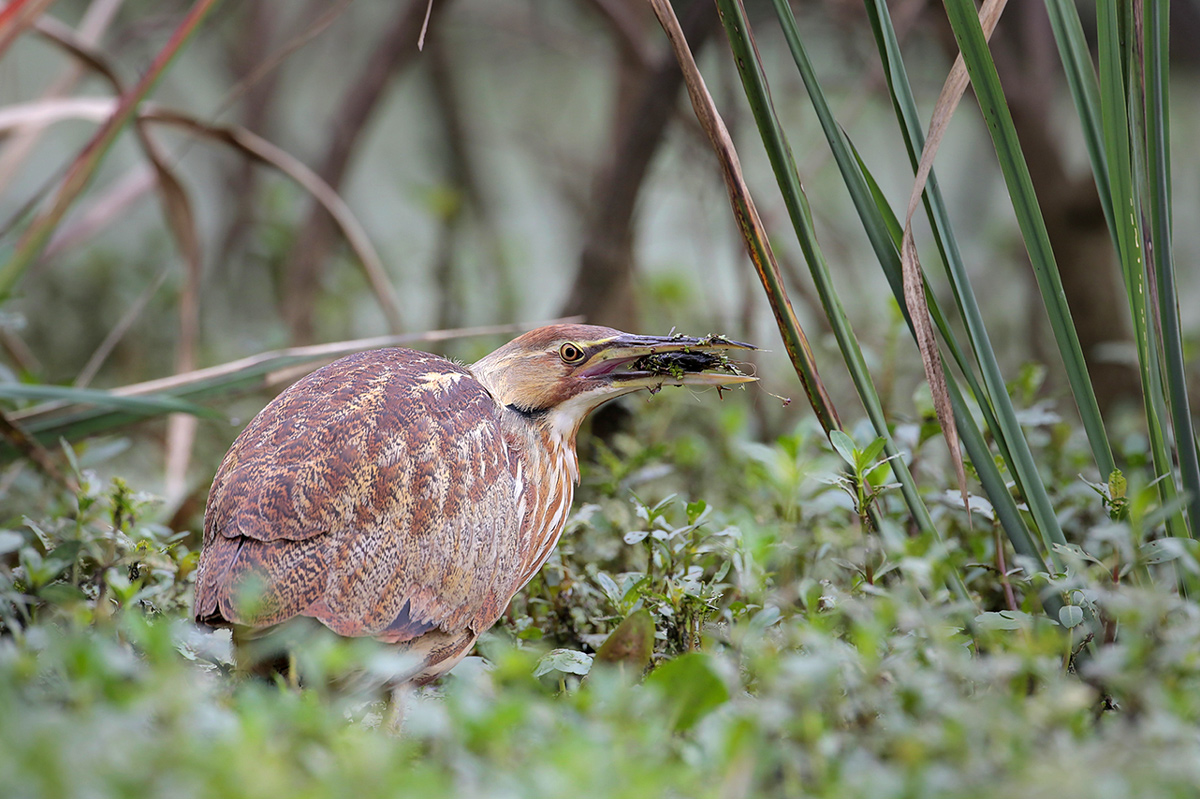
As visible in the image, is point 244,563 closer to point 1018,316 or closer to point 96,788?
point 96,788

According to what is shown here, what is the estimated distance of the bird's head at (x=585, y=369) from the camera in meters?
1.53

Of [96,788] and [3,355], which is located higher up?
[96,788]

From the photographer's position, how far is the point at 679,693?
95cm

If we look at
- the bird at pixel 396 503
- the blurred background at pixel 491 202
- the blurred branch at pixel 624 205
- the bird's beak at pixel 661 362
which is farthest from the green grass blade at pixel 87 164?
the blurred branch at pixel 624 205

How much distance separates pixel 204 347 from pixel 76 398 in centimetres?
231

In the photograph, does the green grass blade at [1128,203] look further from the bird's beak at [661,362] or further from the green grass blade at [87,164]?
the green grass blade at [87,164]

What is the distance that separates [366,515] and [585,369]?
0.47m

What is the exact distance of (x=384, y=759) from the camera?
68 centimetres

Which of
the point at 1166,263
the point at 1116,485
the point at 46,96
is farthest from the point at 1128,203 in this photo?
the point at 46,96

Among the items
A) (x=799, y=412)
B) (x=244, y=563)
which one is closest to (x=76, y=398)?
(x=244, y=563)

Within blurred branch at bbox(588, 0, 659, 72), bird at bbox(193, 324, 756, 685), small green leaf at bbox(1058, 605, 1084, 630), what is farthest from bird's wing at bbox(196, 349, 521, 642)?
blurred branch at bbox(588, 0, 659, 72)

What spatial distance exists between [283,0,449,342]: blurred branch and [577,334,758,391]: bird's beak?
1947 mm

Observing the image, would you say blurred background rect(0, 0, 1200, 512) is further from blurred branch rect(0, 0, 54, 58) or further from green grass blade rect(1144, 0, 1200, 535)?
green grass blade rect(1144, 0, 1200, 535)

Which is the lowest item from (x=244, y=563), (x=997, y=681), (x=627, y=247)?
(x=244, y=563)
